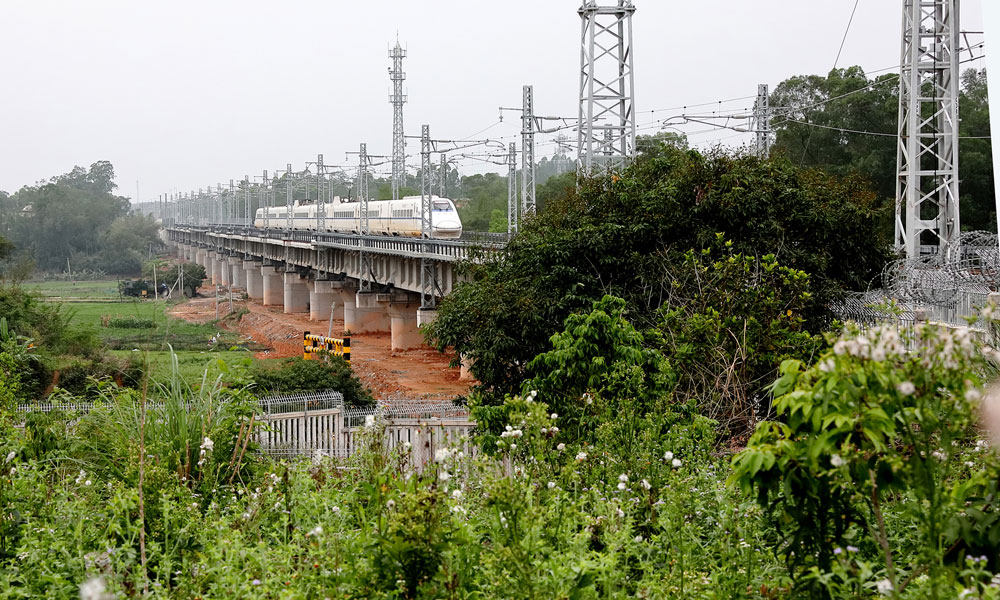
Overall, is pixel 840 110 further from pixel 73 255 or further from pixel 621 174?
pixel 73 255

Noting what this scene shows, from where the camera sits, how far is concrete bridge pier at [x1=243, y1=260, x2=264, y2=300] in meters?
96.0

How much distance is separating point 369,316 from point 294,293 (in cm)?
1952

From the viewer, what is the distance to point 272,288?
88.9 meters

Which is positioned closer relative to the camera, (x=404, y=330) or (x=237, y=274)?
(x=404, y=330)

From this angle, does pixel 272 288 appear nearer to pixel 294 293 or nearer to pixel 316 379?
pixel 294 293

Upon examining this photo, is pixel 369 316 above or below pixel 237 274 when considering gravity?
above

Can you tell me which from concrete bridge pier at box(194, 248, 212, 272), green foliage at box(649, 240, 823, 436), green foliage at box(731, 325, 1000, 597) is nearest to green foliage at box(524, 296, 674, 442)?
green foliage at box(649, 240, 823, 436)

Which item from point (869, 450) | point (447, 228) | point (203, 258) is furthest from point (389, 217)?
point (203, 258)

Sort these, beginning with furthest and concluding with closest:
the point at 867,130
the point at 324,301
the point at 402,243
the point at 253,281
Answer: the point at 253,281 → the point at 324,301 → the point at 402,243 → the point at 867,130

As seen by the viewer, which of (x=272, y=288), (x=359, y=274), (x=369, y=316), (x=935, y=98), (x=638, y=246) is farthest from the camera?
(x=272, y=288)

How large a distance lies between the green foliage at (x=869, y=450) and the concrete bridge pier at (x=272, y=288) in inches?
3377

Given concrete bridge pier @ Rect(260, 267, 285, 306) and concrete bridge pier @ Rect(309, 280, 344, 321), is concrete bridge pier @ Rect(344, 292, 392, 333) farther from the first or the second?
concrete bridge pier @ Rect(260, 267, 285, 306)

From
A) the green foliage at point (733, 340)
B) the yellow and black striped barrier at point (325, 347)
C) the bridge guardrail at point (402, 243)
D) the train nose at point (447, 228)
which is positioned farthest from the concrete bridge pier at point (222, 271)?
the green foliage at point (733, 340)

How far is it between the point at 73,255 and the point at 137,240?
8.94 m
